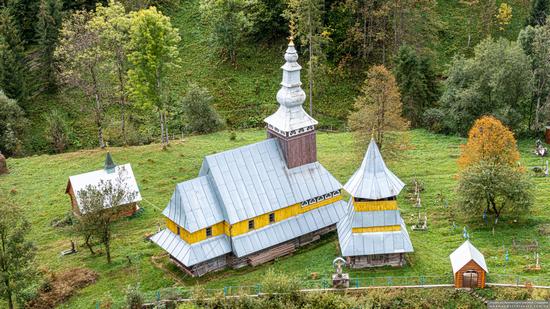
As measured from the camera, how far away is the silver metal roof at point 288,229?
46.0 m

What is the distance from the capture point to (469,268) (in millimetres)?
41000

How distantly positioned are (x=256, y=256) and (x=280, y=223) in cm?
295

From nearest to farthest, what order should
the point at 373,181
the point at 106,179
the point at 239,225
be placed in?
the point at 373,181 → the point at 239,225 → the point at 106,179

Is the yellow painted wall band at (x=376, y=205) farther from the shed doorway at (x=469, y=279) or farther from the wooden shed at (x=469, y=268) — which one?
the shed doorway at (x=469, y=279)

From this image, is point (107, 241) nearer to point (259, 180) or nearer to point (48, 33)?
point (259, 180)

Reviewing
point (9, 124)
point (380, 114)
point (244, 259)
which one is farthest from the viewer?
point (9, 124)

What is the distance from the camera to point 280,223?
157 feet

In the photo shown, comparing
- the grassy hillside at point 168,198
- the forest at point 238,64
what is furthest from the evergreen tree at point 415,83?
the grassy hillside at point 168,198

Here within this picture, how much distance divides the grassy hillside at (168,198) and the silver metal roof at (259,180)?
405cm

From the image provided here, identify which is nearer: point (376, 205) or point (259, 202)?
point (376, 205)

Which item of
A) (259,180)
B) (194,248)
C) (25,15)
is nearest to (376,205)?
(259,180)

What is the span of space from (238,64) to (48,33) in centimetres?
2366

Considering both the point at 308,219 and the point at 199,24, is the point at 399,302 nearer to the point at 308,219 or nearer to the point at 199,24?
the point at 308,219

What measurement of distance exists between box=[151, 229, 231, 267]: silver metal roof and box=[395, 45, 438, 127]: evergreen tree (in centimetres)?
3466
